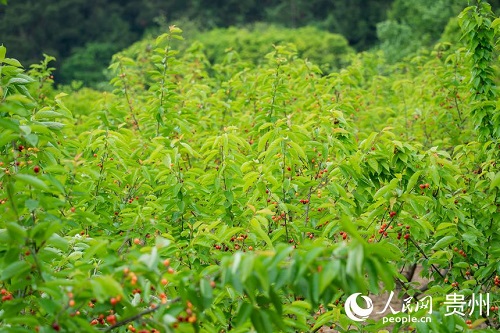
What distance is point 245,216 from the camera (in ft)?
10.6

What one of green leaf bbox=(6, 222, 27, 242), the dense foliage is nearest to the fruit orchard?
green leaf bbox=(6, 222, 27, 242)

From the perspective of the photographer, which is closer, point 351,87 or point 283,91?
point 283,91

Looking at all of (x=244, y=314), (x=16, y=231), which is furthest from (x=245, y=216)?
(x=16, y=231)

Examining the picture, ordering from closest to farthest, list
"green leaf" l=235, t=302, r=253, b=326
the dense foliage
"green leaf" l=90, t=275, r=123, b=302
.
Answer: "green leaf" l=90, t=275, r=123, b=302 < "green leaf" l=235, t=302, r=253, b=326 < the dense foliage

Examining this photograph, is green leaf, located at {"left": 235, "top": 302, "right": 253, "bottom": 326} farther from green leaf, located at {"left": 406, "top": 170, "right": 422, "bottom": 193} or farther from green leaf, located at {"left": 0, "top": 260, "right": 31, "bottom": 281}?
green leaf, located at {"left": 406, "top": 170, "right": 422, "bottom": 193}

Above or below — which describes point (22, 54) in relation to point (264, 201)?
below

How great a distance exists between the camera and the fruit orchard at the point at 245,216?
6.33 feet

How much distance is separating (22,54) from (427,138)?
24.9 m

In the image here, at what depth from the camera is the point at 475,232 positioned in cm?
317

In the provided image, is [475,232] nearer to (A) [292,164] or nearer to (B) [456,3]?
(A) [292,164]

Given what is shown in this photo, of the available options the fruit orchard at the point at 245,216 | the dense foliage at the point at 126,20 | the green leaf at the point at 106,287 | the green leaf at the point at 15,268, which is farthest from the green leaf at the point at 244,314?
the dense foliage at the point at 126,20

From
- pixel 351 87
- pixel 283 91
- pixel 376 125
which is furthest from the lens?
pixel 376 125

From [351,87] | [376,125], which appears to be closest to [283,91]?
[351,87]

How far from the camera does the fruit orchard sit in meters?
1.93
